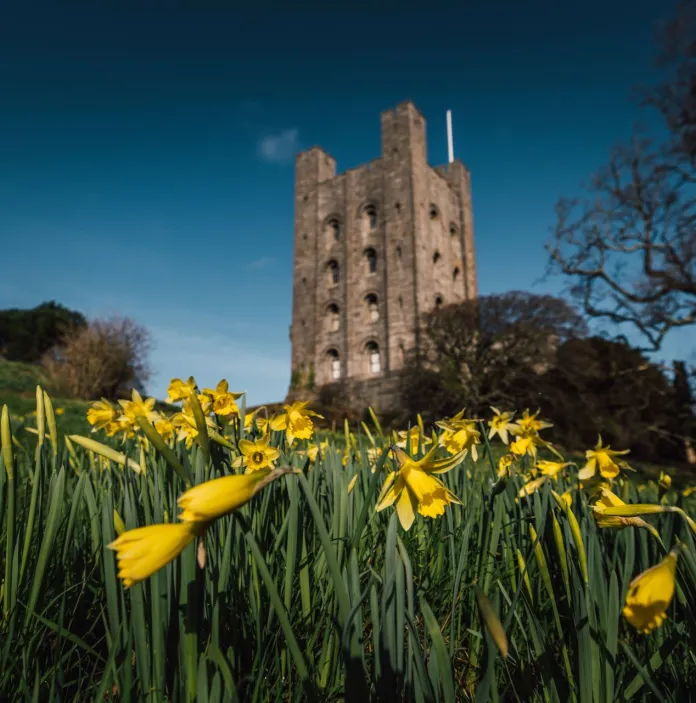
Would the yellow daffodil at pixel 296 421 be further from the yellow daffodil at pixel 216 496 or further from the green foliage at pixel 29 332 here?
the green foliage at pixel 29 332

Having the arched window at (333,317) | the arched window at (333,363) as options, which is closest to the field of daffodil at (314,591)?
the arched window at (333,363)

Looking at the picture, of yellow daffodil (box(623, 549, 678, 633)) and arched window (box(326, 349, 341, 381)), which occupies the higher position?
arched window (box(326, 349, 341, 381))

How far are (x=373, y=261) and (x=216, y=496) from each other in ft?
84.1

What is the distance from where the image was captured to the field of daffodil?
74 centimetres

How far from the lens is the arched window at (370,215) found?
26.0m

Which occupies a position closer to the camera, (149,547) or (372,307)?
(149,547)

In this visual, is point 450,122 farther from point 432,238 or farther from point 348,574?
point 348,574

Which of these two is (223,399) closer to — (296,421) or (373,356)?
(296,421)

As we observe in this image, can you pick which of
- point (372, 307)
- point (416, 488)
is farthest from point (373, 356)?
point (416, 488)

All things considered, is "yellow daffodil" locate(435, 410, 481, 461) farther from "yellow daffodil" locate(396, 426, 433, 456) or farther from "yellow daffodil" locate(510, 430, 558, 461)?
"yellow daffodil" locate(510, 430, 558, 461)

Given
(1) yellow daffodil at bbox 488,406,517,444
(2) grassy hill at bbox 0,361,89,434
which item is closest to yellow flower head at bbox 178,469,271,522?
(1) yellow daffodil at bbox 488,406,517,444

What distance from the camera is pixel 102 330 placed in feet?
57.1

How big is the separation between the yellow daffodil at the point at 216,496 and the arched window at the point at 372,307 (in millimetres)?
24088

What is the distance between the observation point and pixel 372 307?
2498 centimetres
